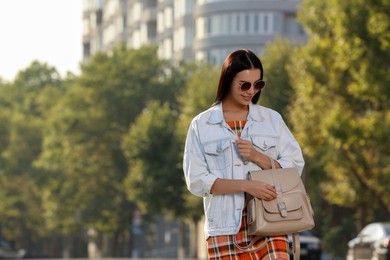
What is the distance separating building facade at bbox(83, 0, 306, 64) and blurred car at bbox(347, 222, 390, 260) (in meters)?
54.9

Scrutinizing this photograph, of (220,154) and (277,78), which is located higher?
(277,78)

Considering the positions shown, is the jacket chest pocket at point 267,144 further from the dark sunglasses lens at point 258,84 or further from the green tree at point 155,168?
the green tree at point 155,168

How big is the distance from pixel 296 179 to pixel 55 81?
10747cm

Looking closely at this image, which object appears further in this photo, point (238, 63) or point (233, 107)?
point (233, 107)

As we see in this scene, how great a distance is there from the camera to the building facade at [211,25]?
92688 mm

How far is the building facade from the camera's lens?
304 feet

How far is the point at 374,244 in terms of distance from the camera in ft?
109

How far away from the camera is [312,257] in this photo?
42156 mm

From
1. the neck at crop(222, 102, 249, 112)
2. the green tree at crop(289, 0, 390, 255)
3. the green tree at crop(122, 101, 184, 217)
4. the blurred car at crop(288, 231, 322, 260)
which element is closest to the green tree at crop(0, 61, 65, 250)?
the green tree at crop(122, 101, 184, 217)

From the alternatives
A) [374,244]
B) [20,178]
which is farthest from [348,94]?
[20,178]

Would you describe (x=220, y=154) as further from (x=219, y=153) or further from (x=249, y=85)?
(x=249, y=85)

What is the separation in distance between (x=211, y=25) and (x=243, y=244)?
8763cm

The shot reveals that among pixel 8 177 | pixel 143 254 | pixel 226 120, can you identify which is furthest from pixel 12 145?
pixel 226 120

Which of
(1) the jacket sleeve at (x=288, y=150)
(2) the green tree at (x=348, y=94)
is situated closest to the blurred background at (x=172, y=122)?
(2) the green tree at (x=348, y=94)
